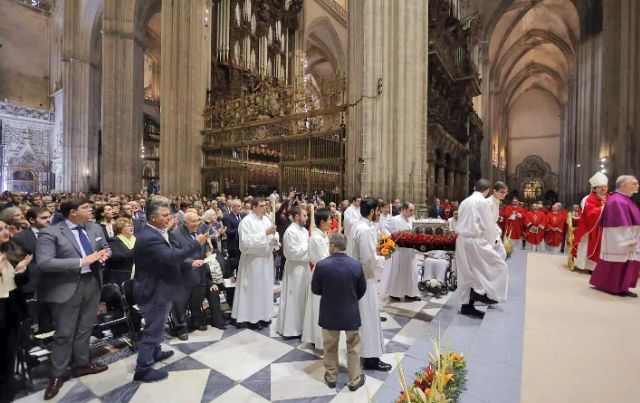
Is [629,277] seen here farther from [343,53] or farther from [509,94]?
[509,94]

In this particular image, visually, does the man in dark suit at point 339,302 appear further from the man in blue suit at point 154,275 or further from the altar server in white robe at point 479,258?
the altar server in white robe at point 479,258

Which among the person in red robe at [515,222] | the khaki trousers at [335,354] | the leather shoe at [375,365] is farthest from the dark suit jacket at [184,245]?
the person in red robe at [515,222]

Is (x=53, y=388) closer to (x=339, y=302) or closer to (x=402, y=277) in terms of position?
(x=339, y=302)

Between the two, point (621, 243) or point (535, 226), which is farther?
point (535, 226)

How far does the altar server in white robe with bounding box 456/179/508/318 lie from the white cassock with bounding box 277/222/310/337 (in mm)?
2070

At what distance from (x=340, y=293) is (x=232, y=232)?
3.67m

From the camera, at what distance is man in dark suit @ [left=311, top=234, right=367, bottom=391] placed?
10.6 feet

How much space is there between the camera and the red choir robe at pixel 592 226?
532 centimetres

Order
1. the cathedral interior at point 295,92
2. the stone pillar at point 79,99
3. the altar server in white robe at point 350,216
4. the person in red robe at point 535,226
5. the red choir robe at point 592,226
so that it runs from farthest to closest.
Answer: the stone pillar at point 79,99 < the person in red robe at point 535,226 < the cathedral interior at point 295,92 < the altar server in white robe at point 350,216 < the red choir robe at point 592,226

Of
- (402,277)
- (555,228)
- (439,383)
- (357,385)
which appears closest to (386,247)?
(357,385)

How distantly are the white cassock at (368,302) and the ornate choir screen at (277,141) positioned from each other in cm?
788

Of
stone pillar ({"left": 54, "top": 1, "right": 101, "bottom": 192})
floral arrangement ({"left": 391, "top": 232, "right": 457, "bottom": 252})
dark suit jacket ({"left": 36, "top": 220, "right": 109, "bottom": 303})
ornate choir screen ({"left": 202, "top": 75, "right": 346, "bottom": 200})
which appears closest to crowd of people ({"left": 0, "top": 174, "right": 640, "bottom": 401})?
dark suit jacket ({"left": 36, "top": 220, "right": 109, "bottom": 303})

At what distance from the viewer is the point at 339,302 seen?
324 centimetres

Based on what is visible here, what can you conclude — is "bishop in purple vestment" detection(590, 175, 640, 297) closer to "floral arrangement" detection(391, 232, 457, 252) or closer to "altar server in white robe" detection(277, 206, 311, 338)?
"floral arrangement" detection(391, 232, 457, 252)
